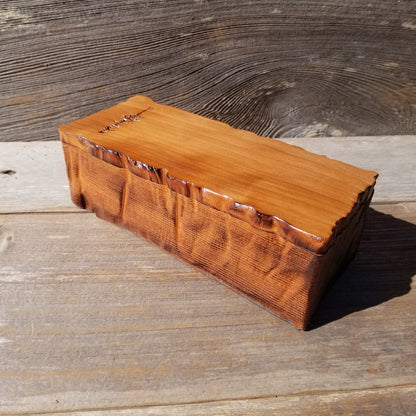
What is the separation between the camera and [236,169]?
0.81 meters

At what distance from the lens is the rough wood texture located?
2.05 ft

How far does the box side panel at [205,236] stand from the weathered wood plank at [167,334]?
0.11 ft

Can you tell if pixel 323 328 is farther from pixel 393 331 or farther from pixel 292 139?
pixel 292 139

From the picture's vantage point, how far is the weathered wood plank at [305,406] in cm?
61

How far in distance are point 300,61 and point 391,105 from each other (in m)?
0.37

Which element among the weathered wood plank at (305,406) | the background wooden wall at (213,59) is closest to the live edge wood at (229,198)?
the weathered wood plank at (305,406)

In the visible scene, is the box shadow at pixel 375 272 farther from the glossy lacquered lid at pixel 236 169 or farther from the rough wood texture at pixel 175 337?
the glossy lacquered lid at pixel 236 169

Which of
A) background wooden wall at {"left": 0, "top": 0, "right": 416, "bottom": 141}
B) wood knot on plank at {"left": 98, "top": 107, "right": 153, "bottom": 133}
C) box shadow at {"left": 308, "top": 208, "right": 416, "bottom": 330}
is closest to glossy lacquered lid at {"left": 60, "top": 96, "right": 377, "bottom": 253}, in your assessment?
wood knot on plank at {"left": 98, "top": 107, "right": 153, "bottom": 133}

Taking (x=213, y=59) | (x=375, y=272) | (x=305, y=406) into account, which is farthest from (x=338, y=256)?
(x=213, y=59)

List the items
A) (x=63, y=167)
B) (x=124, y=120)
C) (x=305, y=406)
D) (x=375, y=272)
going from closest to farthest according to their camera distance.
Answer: (x=305, y=406), (x=375, y=272), (x=124, y=120), (x=63, y=167)

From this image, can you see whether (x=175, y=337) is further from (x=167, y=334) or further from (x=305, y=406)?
(x=305, y=406)

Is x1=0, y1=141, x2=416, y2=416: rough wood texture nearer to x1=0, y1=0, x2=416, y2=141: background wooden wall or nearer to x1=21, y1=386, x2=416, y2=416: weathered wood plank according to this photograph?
x1=21, y1=386, x2=416, y2=416: weathered wood plank

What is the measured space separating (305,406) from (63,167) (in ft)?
3.03

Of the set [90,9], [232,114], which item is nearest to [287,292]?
[232,114]
